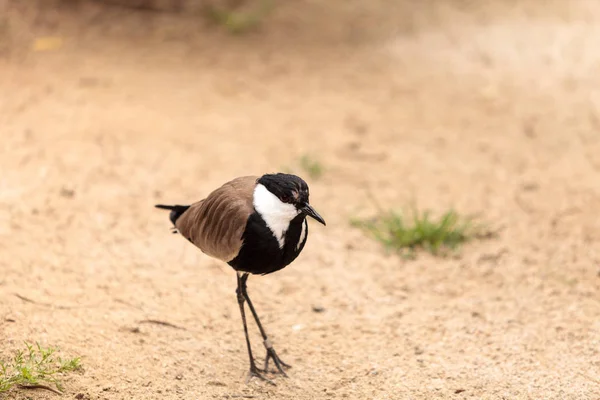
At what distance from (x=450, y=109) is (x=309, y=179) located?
1.98 meters

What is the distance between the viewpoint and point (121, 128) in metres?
6.89

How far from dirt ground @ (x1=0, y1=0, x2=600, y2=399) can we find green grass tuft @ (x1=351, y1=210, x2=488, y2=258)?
13 cm

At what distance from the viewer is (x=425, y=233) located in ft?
18.5

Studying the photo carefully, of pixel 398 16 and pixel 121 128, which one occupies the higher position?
pixel 398 16

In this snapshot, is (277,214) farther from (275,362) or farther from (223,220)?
(275,362)

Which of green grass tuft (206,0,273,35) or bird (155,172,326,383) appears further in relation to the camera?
green grass tuft (206,0,273,35)

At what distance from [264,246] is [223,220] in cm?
31

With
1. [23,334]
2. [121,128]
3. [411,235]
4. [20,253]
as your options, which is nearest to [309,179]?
[411,235]

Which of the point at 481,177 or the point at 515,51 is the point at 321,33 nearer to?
the point at 515,51

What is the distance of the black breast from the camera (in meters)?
3.77

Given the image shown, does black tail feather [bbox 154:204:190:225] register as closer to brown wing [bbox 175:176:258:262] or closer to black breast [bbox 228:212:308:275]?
brown wing [bbox 175:176:258:262]

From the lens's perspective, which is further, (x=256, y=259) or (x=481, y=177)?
(x=481, y=177)

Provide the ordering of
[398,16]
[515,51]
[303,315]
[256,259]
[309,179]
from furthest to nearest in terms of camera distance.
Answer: [398,16] → [515,51] → [309,179] → [303,315] → [256,259]

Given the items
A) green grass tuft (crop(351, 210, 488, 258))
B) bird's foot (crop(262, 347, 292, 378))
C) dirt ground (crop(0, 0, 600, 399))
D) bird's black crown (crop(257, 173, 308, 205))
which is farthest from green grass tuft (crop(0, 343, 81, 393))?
green grass tuft (crop(351, 210, 488, 258))
